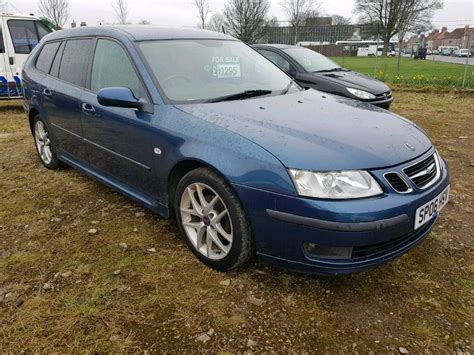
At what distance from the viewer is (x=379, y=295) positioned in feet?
7.67

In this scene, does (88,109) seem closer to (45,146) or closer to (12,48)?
(45,146)

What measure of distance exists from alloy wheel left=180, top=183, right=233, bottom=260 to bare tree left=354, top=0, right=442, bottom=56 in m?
31.0

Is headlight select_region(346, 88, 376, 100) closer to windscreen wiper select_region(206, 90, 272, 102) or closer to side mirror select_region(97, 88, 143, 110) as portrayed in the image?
windscreen wiper select_region(206, 90, 272, 102)

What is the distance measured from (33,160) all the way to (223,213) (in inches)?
150

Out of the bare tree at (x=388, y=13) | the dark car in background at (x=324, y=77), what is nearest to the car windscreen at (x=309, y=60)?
the dark car in background at (x=324, y=77)

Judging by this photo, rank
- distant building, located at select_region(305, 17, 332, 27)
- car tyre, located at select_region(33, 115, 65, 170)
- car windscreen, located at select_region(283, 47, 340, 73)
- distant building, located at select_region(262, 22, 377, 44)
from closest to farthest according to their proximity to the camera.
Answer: car tyre, located at select_region(33, 115, 65, 170), car windscreen, located at select_region(283, 47, 340, 73), distant building, located at select_region(262, 22, 377, 44), distant building, located at select_region(305, 17, 332, 27)

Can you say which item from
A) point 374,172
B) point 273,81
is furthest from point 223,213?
point 273,81

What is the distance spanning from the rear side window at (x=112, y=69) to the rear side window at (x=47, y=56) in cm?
108

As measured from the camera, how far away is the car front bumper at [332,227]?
198 centimetres

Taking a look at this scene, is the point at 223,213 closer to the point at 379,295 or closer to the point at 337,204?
the point at 337,204

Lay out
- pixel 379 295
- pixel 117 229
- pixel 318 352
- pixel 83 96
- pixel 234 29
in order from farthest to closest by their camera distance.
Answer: pixel 234 29 → pixel 83 96 → pixel 117 229 → pixel 379 295 → pixel 318 352

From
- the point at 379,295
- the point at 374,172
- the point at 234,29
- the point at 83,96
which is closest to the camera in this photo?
the point at 374,172

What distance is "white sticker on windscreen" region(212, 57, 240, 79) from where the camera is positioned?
3.07 m

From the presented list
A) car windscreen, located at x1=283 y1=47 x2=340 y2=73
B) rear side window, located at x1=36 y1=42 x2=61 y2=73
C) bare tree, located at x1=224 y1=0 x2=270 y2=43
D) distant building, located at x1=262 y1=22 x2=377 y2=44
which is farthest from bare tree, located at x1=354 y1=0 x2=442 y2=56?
rear side window, located at x1=36 y1=42 x2=61 y2=73
